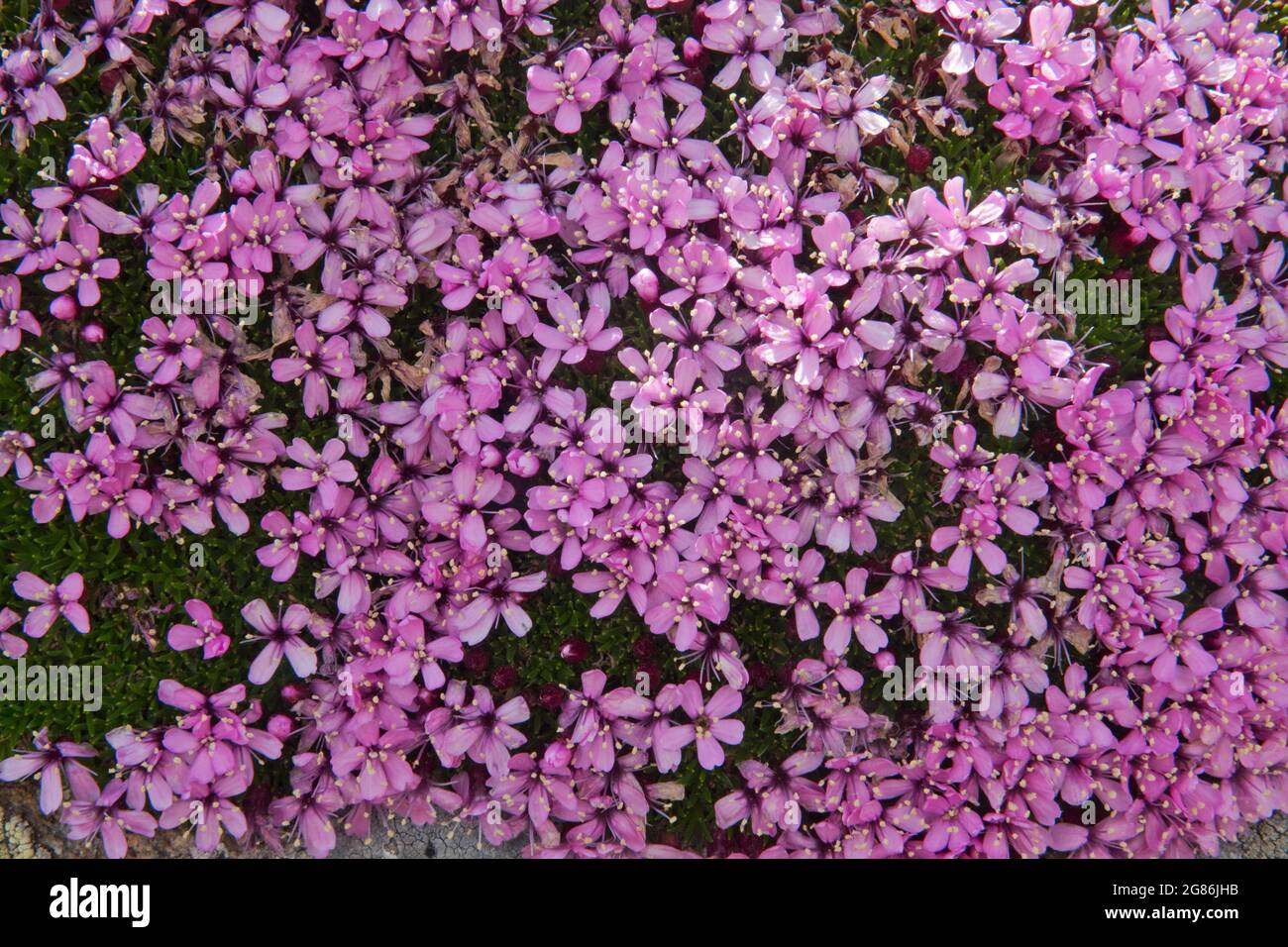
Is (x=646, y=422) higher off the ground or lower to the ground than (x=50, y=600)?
higher

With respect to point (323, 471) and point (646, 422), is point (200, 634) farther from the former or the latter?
point (646, 422)

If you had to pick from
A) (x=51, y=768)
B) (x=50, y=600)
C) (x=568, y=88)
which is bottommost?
(x=51, y=768)

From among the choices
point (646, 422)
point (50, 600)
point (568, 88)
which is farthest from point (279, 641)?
point (568, 88)

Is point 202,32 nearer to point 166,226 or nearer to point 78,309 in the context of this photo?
point 166,226

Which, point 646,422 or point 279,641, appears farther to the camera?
point 279,641

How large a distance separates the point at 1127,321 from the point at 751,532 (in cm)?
154

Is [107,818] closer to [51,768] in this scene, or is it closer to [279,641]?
[51,768]

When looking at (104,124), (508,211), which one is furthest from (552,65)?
(104,124)

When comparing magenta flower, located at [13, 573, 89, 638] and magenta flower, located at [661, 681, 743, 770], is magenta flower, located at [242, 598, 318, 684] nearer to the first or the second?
magenta flower, located at [13, 573, 89, 638]

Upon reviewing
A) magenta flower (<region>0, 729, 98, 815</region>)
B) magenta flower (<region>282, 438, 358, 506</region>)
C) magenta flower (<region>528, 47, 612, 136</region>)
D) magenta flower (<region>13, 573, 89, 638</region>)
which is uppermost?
magenta flower (<region>528, 47, 612, 136</region>)

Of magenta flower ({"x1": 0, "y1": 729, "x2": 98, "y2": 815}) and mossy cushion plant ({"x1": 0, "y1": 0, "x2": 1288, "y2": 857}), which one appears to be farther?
magenta flower ({"x1": 0, "y1": 729, "x2": 98, "y2": 815})

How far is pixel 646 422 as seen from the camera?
3168 mm

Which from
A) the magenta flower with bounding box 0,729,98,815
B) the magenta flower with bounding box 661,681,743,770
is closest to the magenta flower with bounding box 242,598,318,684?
the magenta flower with bounding box 0,729,98,815

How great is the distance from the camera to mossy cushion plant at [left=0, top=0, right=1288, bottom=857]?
3229mm
